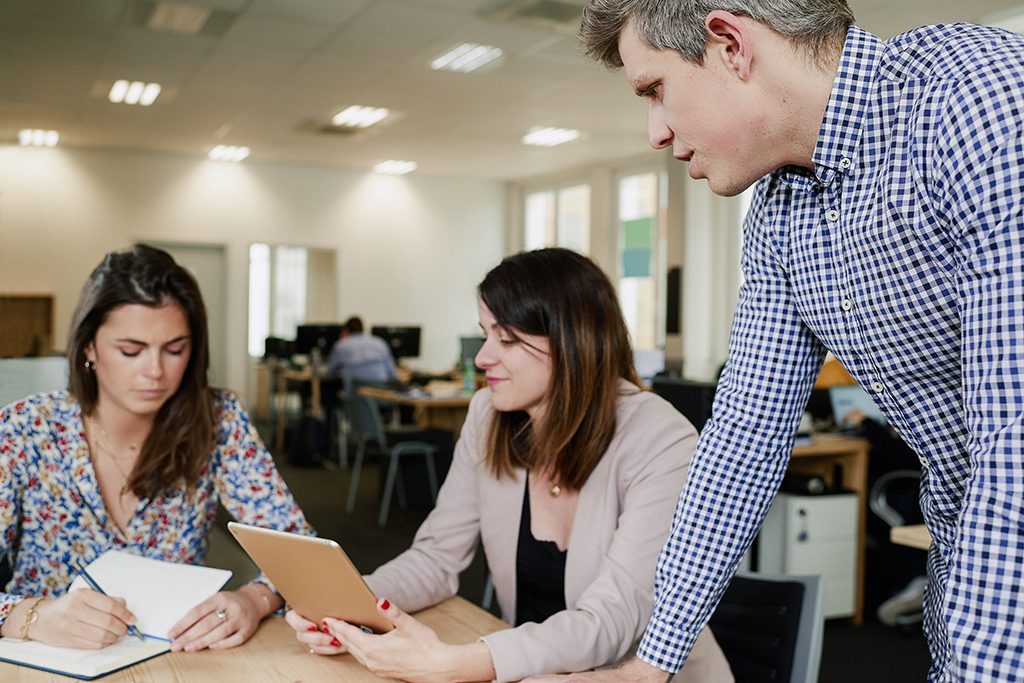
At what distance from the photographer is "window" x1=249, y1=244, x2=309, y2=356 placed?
11.2m

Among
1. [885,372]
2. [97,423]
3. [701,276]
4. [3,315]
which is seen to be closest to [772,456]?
[885,372]

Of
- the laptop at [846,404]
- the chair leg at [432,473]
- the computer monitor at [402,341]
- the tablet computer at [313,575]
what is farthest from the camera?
the computer monitor at [402,341]

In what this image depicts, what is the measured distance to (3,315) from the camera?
301 centimetres

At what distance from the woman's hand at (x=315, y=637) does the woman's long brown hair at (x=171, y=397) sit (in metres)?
0.51

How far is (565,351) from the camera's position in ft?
5.95

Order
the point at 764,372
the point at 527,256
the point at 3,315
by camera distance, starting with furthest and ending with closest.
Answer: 1. the point at 3,315
2. the point at 527,256
3. the point at 764,372

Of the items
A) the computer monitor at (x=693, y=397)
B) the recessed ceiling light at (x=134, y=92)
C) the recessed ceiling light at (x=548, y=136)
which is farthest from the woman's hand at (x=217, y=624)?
the recessed ceiling light at (x=548, y=136)

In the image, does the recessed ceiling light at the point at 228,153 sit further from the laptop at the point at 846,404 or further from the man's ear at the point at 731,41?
the man's ear at the point at 731,41

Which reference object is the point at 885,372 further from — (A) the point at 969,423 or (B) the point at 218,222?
(B) the point at 218,222

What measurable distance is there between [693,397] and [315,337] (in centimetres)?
620

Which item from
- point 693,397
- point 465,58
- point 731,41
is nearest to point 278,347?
point 465,58

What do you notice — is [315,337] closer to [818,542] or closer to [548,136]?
[548,136]

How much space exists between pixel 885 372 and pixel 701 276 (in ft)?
27.5

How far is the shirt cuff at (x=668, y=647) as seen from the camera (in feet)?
4.08
